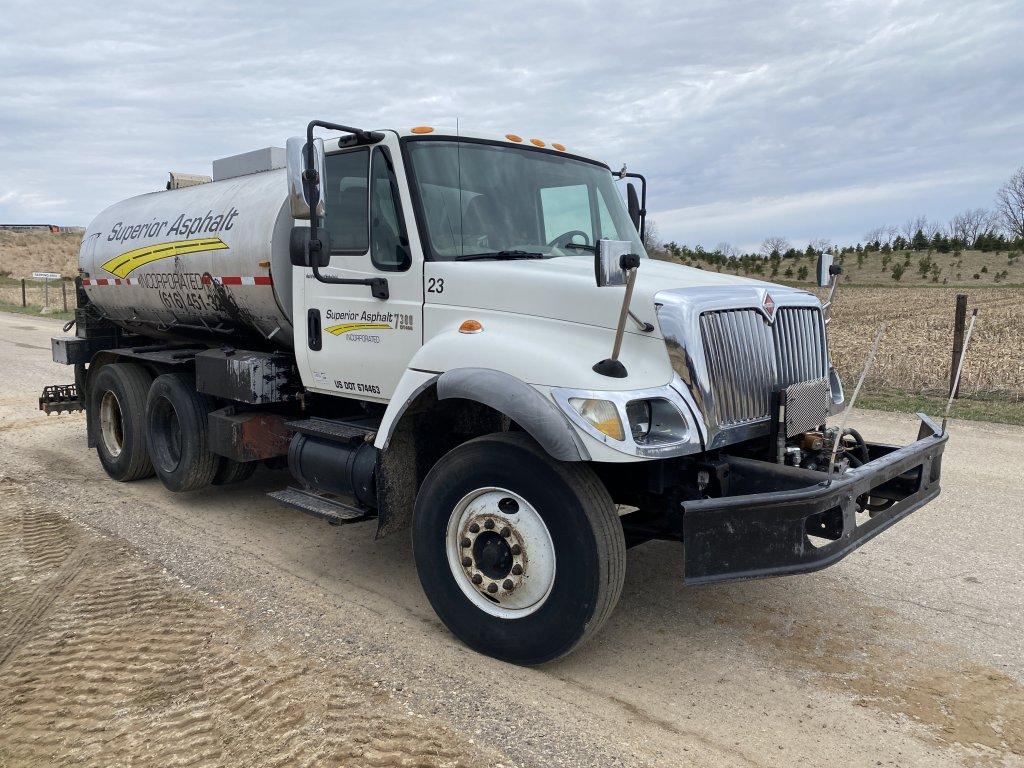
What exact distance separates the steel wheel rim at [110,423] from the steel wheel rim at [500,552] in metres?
4.96

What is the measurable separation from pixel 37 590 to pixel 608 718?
11.6 ft

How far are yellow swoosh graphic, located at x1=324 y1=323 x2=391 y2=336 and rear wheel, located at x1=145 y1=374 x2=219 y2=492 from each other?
6.67 ft

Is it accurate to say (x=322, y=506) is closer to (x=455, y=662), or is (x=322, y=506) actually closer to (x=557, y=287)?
(x=455, y=662)

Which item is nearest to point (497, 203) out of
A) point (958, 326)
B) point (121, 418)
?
point (121, 418)

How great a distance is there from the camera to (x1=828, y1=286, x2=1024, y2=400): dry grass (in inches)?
438

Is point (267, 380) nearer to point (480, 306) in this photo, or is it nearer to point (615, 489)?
point (480, 306)

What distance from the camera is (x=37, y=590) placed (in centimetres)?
497

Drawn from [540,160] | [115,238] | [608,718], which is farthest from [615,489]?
[115,238]

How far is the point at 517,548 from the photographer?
156 inches

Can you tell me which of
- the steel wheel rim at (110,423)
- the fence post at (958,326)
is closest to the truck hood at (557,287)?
the steel wheel rim at (110,423)

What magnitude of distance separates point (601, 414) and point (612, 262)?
66cm

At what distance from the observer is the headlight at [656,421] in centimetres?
371

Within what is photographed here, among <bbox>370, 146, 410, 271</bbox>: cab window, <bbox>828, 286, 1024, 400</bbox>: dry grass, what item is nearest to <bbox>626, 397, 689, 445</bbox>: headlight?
<bbox>370, 146, 410, 271</bbox>: cab window

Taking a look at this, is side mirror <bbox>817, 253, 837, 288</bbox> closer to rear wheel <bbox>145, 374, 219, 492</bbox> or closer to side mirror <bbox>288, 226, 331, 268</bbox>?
side mirror <bbox>288, 226, 331, 268</bbox>
